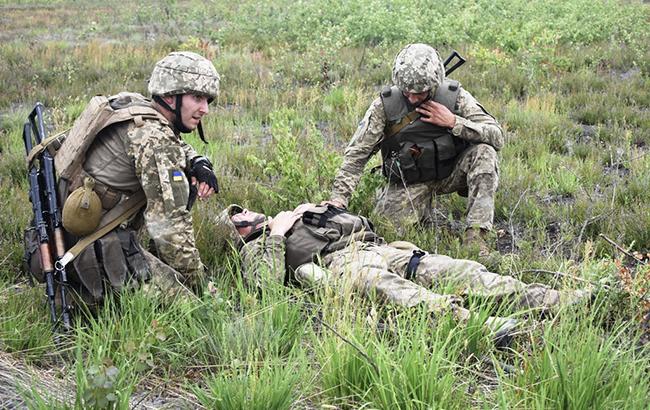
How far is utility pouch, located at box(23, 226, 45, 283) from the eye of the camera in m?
4.30

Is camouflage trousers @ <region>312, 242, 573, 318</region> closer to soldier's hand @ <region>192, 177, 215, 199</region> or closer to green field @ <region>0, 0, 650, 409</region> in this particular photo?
green field @ <region>0, 0, 650, 409</region>

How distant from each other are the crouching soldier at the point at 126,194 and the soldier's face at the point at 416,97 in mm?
1969

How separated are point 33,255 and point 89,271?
16.1 inches

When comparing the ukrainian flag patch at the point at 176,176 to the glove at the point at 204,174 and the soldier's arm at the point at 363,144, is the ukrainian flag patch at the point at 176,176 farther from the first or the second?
the soldier's arm at the point at 363,144

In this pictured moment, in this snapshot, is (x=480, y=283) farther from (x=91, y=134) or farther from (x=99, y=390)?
(x=91, y=134)

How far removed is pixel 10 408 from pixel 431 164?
413cm

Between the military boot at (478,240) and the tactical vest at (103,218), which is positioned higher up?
the tactical vest at (103,218)

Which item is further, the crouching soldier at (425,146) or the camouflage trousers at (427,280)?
the crouching soldier at (425,146)

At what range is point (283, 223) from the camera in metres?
4.97

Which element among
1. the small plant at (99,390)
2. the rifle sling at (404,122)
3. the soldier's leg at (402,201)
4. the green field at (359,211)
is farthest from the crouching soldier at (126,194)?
the soldier's leg at (402,201)

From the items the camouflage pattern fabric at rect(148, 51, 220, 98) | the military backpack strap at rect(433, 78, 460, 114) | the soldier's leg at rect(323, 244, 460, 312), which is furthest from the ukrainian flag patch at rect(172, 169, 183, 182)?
the military backpack strap at rect(433, 78, 460, 114)

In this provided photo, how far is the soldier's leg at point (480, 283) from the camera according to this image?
407cm

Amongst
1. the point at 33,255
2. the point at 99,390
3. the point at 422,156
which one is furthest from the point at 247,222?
the point at 99,390

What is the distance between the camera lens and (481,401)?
10.0 feet
